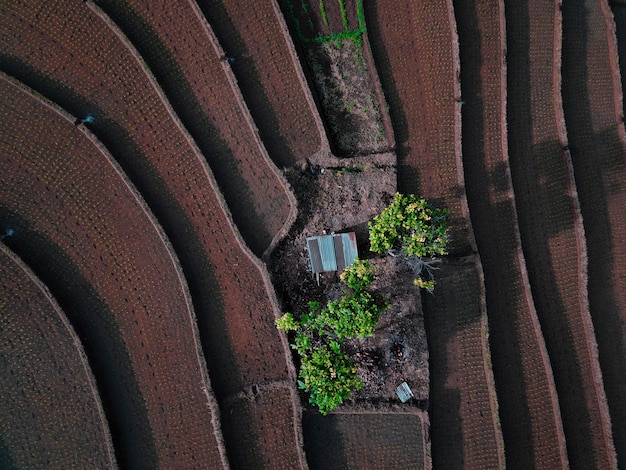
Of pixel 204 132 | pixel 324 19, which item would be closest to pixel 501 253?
pixel 324 19

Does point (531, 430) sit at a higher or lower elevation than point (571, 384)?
lower

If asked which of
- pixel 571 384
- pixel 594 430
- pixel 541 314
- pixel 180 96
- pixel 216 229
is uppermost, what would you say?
pixel 180 96

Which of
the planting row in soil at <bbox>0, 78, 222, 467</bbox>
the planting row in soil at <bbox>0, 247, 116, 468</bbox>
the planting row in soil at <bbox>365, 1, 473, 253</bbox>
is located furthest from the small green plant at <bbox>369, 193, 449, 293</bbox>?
the planting row in soil at <bbox>0, 247, 116, 468</bbox>

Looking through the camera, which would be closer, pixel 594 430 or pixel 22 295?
pixel 22 295

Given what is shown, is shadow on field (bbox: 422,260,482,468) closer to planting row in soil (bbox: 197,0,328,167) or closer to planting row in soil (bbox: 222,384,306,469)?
planting row in soil (bbox: 222,384,306,469)

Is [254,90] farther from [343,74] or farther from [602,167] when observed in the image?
[602,167]

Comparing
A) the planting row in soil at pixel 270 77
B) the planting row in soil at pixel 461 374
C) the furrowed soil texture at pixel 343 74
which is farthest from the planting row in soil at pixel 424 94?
the planting row in soil at pixel 270 77

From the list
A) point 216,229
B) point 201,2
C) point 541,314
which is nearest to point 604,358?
point 541,314

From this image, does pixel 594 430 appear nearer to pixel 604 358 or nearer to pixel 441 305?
pixel 604 358
